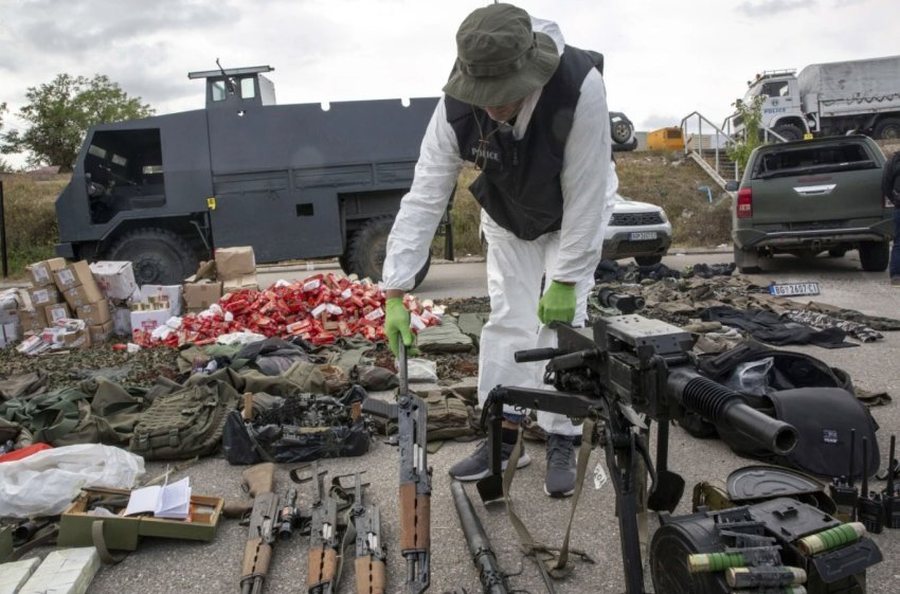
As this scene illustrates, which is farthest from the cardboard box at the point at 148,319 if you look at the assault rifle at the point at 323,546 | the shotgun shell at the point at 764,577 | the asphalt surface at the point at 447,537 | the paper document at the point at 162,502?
the shotgun shell at the point at 764,577

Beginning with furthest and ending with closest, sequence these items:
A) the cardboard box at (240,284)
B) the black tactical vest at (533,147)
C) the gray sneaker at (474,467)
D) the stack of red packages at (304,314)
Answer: the cardboard box at (240,284), the stack of red packages at (304,314), the gray sneaker at (474,467), the black tactical vest at (533,147)

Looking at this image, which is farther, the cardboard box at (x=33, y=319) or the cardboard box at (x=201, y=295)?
the cardboard box at (x=201, y=295)

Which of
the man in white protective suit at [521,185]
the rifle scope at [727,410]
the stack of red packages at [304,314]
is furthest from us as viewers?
the stack of red packages at [304,314]

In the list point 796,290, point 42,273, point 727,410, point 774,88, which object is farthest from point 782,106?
point 727,410

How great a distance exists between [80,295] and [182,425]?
173 inches

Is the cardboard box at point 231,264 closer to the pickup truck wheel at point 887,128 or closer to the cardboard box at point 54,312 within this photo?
the cardboard box at point 54,312

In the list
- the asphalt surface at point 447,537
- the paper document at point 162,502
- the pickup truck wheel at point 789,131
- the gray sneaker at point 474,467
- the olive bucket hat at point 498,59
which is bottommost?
the asphalt surface at point 447,537

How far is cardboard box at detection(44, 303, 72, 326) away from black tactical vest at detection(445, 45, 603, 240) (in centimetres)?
613

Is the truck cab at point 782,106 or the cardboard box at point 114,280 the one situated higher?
the truck cab at point 782,106

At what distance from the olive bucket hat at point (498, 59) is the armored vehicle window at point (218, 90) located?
344 inches

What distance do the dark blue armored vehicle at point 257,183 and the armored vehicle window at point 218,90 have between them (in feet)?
0.09

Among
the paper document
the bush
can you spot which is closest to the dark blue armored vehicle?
the paper document

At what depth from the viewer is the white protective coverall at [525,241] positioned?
9.47 feet

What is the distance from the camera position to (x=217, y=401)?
14.2ft
